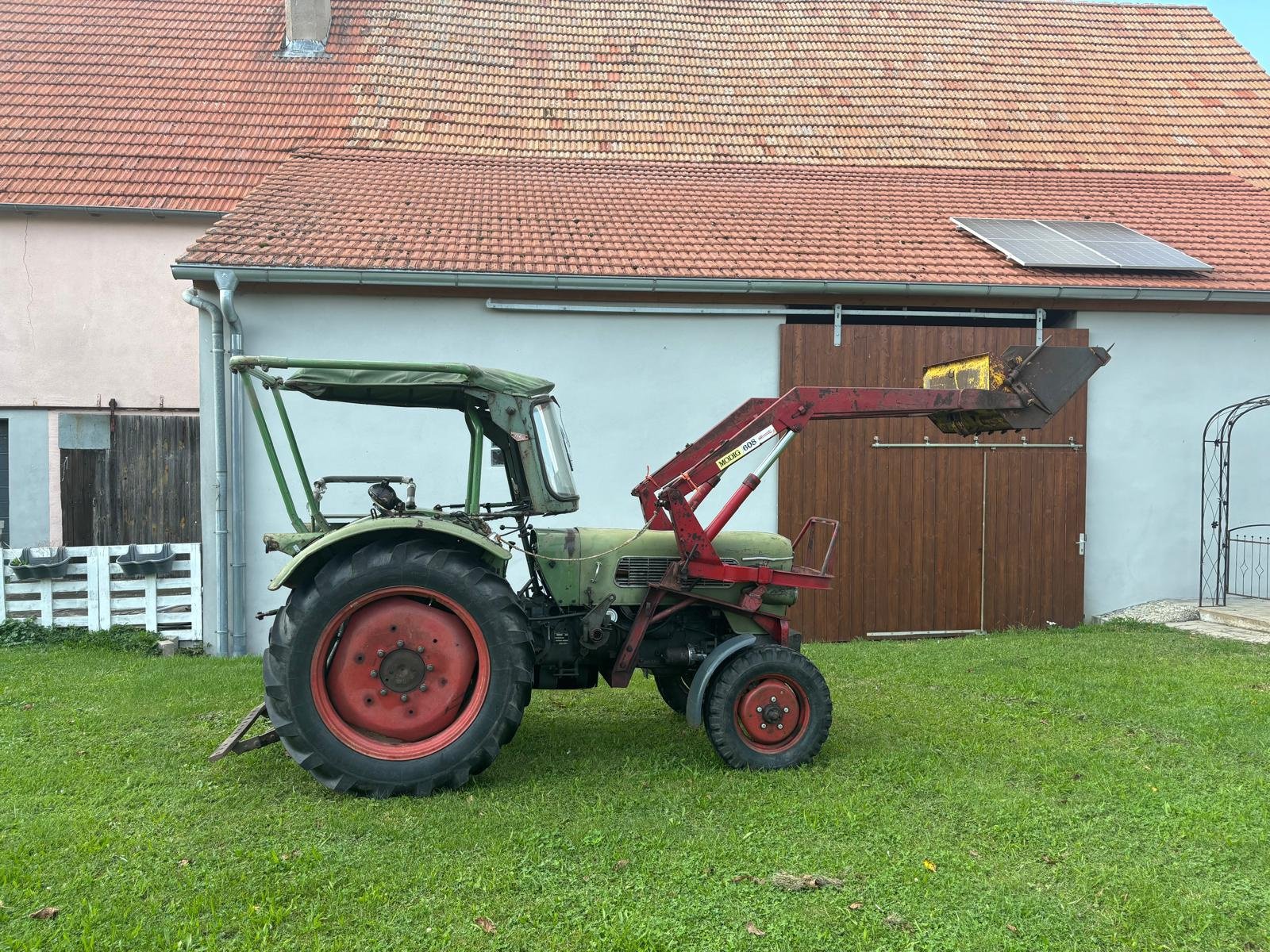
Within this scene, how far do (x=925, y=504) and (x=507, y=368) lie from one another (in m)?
3.97

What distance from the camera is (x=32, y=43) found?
13.4 meters

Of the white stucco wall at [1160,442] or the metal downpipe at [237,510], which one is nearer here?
the metal downpipe at [237,510]

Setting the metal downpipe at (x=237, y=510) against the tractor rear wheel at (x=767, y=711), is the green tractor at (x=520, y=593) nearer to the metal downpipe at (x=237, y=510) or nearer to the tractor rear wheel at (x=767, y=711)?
the tractor rear wheel at (x=767, y=711)

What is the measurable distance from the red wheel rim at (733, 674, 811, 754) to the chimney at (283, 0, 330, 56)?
1164cm

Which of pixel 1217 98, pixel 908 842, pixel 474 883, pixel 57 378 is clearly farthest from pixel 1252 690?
pixel 57 378

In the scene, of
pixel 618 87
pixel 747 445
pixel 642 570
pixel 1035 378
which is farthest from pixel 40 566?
pixel 618 87

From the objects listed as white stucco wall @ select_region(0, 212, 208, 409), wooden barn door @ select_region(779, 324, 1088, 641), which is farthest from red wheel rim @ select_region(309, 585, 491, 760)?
white stucco wall @ select_region(0, 212, 208, 409)

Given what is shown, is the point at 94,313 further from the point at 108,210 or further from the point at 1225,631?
the point at 1225,631

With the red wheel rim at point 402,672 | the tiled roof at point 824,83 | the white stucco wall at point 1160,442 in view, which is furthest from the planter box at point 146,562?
the white stucco wall at point 1160,442

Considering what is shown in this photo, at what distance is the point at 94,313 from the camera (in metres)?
11.7

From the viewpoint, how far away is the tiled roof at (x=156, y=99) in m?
11.4

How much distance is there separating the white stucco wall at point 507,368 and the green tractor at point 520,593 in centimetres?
318

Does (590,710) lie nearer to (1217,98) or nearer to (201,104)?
(201,104)

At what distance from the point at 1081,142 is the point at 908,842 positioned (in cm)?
1098
